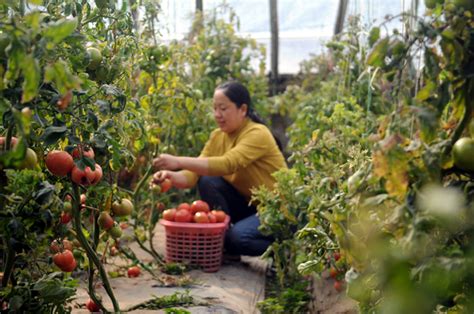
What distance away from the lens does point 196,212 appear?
3.88 meters

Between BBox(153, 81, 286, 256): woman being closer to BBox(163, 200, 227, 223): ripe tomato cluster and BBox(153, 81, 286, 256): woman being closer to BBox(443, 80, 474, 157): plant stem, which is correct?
BBox(163, 200, 227, 223): ripe tomato cluster

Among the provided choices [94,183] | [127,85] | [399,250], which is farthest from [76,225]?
[399,250]

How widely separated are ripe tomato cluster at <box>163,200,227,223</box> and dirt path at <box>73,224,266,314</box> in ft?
0.90

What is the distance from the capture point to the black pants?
395 cm

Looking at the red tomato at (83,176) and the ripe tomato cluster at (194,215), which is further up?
the red tomato at (83,176)

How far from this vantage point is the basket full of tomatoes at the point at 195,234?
379 cm

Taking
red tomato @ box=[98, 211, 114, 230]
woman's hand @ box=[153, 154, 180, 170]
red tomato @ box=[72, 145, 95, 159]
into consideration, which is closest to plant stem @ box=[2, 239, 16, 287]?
red tomato @ box=[72, 145, 95, 159]

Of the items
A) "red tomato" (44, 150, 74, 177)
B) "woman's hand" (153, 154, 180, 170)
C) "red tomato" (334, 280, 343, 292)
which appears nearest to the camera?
"red tomato" (44, 150, 74, 177)

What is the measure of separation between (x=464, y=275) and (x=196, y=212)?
105 inches

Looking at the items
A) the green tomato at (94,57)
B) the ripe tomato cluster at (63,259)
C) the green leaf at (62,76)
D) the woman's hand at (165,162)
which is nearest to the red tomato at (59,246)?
the ripe tomato cluster at (63,259)

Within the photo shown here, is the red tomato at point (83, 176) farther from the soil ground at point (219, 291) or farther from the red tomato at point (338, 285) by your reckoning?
the red tomato at point (338, 285)

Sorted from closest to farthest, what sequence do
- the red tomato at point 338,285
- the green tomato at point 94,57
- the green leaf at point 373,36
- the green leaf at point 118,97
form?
1. the green leaf at point 373,36
2. the green leaf at point 118,97
3. the green tomato at point 94,57
4. the red tomato at point 338,285

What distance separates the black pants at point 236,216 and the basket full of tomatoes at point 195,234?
12 centimetres

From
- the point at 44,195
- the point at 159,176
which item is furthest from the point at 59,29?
the point at 159,176
